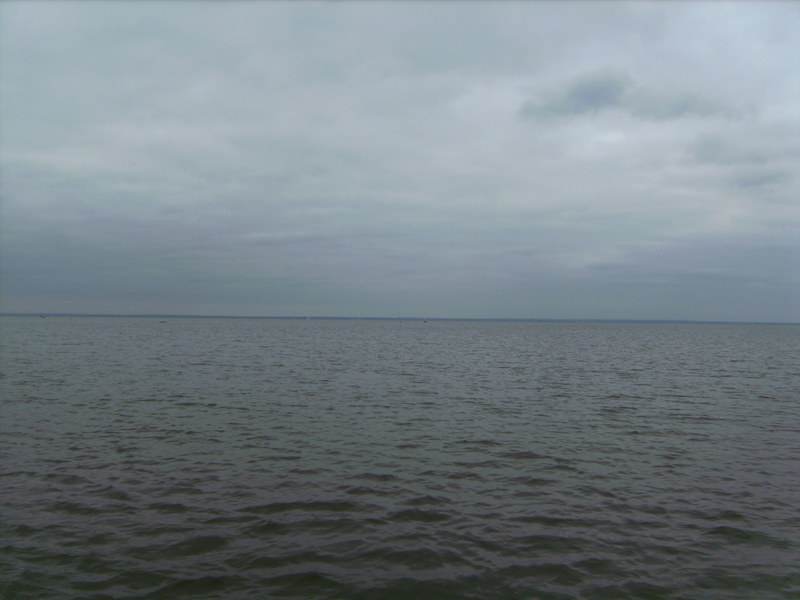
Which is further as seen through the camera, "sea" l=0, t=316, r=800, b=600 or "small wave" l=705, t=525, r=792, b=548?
"small wave" l=705, t=525, r=792, b=548

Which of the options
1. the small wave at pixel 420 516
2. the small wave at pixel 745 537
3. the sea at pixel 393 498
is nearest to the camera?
the sea at pixel 393 498

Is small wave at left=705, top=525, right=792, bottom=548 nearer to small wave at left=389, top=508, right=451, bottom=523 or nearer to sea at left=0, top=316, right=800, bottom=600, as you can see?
sea at left=0, top=316, right=800, bottom=600

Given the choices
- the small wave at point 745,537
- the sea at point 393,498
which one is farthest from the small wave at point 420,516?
the small wave at point 745,537

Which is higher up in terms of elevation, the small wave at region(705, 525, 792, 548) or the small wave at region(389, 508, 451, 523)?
the small wave at region(705, 525, 792, 548)

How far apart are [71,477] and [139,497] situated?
3.13m

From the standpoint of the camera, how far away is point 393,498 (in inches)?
580

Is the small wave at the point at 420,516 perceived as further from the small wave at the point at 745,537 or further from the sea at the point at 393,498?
the small wave at the point at 745,537

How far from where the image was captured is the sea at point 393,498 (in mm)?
10414

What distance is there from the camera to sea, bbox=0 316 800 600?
34.2 feet

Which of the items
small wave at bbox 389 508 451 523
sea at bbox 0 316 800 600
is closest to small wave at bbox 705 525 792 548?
sea at bbox 0 316 800 600

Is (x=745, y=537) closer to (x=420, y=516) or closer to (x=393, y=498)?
(x=420, y=516)

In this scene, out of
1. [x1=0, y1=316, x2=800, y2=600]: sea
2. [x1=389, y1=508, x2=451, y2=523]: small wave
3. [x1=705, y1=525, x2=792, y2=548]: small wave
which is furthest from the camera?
[x1=389, y1=508, x2=451, y2=523]: small wave

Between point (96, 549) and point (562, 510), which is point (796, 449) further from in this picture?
point (96, 549)

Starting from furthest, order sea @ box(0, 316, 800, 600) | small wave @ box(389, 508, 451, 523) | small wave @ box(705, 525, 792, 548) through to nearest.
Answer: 1. small wave @ box(389, 508, 451, 523)
2. small wave @ box(705, 525, 792, 548)
3. sea @ box(0, 316, 800, 600)
